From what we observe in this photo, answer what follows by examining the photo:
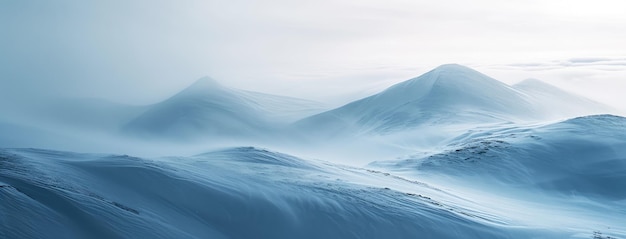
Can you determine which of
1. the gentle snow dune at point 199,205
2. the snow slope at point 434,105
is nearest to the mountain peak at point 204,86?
the snow slope at point 434,105

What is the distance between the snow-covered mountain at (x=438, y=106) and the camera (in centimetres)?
4291

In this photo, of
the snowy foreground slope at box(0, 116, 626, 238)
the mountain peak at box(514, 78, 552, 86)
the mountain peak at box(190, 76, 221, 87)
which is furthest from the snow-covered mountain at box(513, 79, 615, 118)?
the snowy foreground slope at box(0, 116, 626, 238)

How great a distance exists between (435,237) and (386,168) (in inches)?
495

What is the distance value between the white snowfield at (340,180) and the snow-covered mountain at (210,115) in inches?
10.4

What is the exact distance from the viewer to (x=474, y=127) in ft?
120

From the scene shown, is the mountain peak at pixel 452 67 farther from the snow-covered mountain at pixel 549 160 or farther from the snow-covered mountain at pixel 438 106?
the snow-covered mountain at pixel 549 160

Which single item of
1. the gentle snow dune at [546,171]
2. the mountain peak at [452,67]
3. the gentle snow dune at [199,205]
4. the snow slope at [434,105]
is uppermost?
the mountain peak at [452,67]

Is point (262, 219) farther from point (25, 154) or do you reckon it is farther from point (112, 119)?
point (112, 119)

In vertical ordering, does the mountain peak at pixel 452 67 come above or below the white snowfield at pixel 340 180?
above

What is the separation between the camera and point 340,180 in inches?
675

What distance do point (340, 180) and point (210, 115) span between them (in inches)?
1255

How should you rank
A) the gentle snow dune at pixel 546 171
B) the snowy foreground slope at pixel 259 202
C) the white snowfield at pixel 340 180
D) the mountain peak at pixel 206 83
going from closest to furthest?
the snowy foreground slope at pixel 259 202 → the white snowfield at pixel 340 180 → the gentle snow dune at pixel 546 171 → the mountain peak at pixel 206 83

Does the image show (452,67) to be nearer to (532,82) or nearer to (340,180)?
(532,82)

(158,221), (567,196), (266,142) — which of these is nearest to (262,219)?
(158,221)
